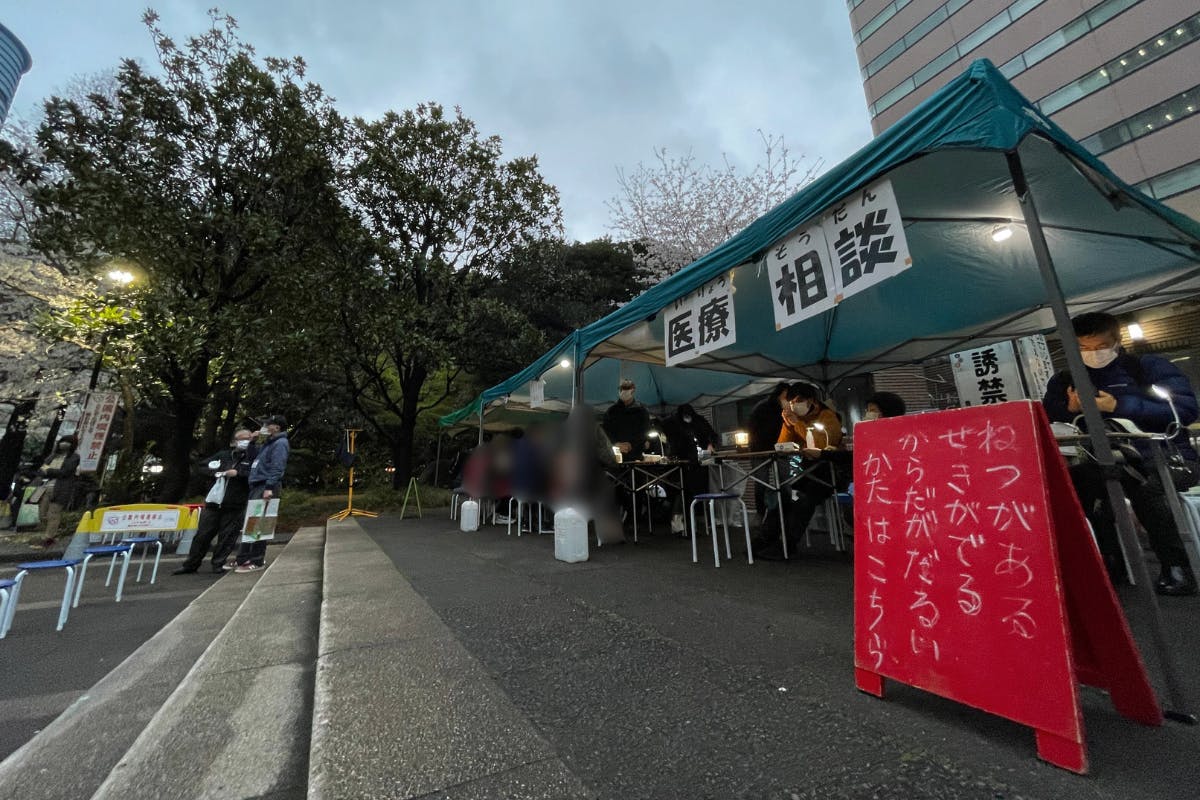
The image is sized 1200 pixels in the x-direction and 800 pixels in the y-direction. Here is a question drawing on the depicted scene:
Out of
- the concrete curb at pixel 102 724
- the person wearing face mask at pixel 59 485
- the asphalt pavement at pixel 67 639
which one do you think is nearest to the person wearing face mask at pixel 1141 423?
the concrete curb at pixel 102 724

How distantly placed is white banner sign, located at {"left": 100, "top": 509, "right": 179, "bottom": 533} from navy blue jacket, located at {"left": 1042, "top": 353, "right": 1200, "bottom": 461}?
8.85 m

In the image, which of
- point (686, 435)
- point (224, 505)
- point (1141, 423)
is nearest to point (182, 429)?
point (224, 505)

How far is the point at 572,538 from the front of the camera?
15.6 feet

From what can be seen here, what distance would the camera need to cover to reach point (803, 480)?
4.70m

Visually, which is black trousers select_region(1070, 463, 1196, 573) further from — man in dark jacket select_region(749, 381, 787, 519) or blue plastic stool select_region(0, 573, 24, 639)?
blue plastic stool select_region(0, 573, 24, 639)

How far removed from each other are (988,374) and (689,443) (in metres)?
4.20

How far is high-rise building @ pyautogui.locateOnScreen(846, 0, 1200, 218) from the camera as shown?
42.0 feet

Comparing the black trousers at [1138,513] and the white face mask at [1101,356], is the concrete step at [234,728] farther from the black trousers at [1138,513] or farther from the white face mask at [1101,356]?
the white face mask at [1101,356]

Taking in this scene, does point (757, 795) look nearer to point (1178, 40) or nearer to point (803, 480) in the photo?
point (803, 480)

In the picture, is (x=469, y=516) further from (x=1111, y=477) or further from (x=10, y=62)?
(x=10, y=62)

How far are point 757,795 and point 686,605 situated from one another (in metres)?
1.87

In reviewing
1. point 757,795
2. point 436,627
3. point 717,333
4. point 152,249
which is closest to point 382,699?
point 436,627

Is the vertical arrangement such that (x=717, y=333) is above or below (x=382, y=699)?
above

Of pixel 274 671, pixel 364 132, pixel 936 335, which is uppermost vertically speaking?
pixel 364 132
